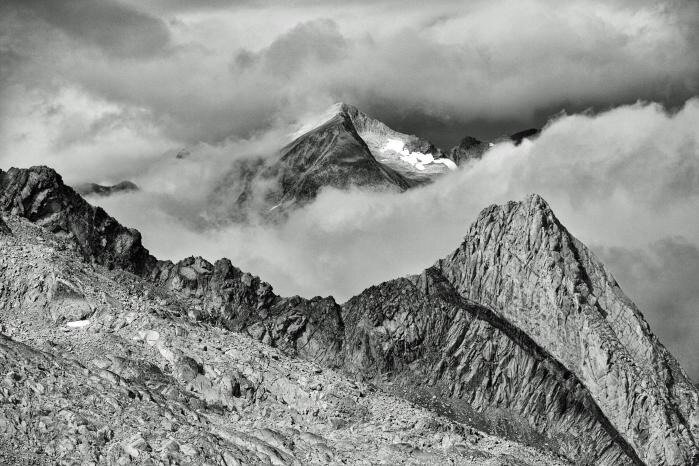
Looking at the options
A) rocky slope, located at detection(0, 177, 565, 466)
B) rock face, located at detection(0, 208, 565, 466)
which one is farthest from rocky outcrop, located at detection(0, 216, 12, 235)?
rock face, located at detection(0, 208, 565, 466)

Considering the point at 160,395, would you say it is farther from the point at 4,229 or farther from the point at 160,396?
the point at 4,229

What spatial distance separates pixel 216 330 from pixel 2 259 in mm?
21709

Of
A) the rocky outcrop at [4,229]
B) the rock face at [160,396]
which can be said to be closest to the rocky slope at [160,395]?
the rock face at [160,396]

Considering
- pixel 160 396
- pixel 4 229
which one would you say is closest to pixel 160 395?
pixel 160 396

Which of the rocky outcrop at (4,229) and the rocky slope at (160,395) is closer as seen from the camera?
the rocky slope at (160,395)

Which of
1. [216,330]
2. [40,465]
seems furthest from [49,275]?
[40,465]

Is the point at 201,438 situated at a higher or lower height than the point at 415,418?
lower

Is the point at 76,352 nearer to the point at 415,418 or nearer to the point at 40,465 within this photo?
the point at 40,465

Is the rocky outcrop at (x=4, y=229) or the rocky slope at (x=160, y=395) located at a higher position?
the rocky outcrop at (x=4, y=229)

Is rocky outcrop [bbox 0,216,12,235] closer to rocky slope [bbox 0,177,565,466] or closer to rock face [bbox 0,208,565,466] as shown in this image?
rocky slope [bbox 0,177,565,466]

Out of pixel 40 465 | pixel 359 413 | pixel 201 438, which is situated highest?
pixel 359 413

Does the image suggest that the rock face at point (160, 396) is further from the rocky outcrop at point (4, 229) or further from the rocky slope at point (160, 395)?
the rocky outcrop at point (4, 229)

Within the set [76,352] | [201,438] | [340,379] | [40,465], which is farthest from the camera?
[340,379]

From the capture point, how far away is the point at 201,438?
108 meters
